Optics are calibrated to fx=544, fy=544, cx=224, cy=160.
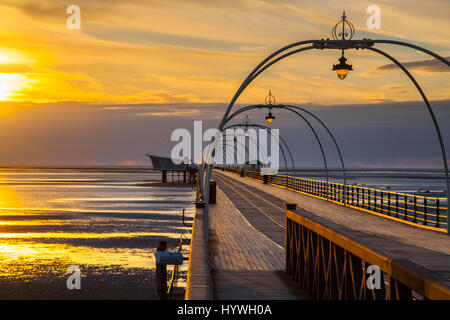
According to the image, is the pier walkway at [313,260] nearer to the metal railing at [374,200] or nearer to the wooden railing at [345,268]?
the wooden railing at [345,268]

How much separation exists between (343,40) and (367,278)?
10811mm

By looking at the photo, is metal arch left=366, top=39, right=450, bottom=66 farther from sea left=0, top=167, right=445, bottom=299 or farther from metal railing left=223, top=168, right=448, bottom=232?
sea left=0, top=167, right=445, bottom=299

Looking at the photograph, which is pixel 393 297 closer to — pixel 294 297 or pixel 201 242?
pixel 294 297

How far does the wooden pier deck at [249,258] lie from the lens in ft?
31.8

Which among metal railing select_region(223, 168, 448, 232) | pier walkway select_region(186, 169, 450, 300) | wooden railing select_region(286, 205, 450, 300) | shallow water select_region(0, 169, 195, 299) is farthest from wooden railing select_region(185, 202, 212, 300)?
shallow water select_region(0, 169, 195, 299)

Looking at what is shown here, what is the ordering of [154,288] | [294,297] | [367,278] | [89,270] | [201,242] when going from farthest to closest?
[89,270], [154,288], [201,242], [294,297], [367,278]

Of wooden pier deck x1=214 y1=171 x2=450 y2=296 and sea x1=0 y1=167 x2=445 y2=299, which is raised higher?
wooden pier deck x1=214 y1=171 x2=450 y2=296

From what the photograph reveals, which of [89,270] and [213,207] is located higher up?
[213,207]

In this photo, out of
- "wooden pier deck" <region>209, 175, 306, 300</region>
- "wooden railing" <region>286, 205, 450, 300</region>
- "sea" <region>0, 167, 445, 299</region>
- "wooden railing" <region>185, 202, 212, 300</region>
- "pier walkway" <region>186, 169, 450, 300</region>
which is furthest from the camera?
"sea" <region>0, 167, 445, 299</region>

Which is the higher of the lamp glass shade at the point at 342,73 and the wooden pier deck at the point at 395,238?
the lamp glass shade at the point at 342,73

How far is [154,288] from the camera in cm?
2102

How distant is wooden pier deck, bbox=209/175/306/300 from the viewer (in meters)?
9.70

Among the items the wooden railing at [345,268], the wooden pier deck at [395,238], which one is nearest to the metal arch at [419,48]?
the wooden pier deck at [395,238]
